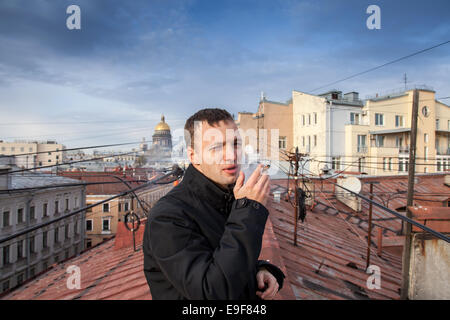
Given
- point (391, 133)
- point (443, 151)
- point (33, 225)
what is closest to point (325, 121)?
point (391, 133)

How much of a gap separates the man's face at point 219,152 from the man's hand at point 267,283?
1.63 ft

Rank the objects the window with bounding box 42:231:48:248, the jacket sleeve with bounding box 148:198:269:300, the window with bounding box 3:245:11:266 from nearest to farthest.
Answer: the jacket sleeve with bounding box 148:198:269:300 < the window with bounding box 3:245:11:266 < the window with bounding box 42:231:48:248

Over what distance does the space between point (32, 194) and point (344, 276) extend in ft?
79.2

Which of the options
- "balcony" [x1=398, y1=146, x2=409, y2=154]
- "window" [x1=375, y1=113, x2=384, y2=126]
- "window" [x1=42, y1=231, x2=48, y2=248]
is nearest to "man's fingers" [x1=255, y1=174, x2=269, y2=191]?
"window" [x1=42, y1=231, x2=48, y2=248]

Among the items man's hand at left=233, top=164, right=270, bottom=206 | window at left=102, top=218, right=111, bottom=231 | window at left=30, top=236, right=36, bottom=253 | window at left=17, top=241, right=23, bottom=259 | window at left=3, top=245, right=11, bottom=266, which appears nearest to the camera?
man's hand at left=233, top=164, right=270, bottom=206

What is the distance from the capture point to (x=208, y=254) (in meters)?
1.21

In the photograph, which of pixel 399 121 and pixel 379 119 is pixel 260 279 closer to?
pixel 379 119

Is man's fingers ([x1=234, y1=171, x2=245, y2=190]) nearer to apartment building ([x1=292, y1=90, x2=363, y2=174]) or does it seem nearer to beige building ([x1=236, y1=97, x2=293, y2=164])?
beige building ([x1=236, y1=97, x2=293, y2=164])

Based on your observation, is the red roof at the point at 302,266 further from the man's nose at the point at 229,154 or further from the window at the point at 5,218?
the window at the point at 5,218

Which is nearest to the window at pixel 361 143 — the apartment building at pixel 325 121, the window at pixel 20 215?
the apartment building at pixel 325 121

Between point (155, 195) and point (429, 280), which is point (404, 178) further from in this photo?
point (155, 195)

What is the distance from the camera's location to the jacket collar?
148 cm

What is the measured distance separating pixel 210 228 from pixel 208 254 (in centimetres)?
19

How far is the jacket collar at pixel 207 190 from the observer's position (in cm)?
148
